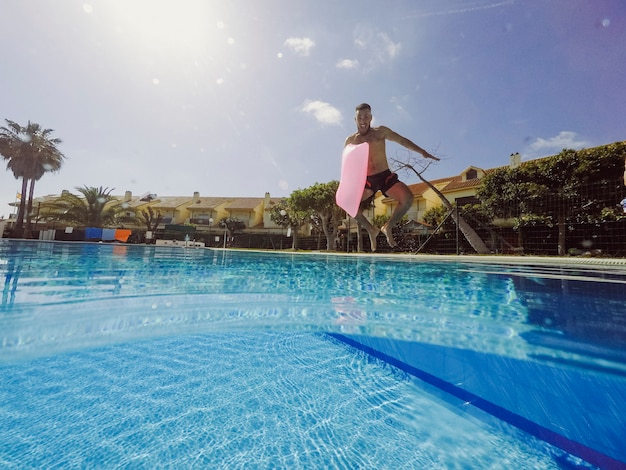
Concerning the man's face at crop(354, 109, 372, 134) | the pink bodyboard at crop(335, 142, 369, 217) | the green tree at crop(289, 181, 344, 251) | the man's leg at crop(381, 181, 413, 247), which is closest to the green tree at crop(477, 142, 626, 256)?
the green tree at crop(289, 181, 344, 251)

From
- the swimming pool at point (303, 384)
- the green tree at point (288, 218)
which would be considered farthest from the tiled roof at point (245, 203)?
the swimming pool at point (303, 384)

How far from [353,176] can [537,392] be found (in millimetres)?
2174

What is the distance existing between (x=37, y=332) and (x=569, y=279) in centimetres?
928

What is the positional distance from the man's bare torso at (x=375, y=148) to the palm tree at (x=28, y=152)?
34.4 metres

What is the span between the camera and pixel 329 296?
17.1 ft

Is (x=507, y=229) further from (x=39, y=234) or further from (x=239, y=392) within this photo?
(x=39, y=234)

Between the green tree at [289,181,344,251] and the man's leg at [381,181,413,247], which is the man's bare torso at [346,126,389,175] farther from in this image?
the green tree at [289,181,344,251]

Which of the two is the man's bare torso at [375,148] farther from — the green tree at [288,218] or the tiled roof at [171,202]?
the tiled roof at [171,202]

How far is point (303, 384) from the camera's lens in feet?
6.73

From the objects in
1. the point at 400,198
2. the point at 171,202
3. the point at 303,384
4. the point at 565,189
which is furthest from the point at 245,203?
the point at 303,384

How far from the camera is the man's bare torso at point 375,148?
10.4ft

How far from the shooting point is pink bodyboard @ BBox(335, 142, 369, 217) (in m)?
2.87

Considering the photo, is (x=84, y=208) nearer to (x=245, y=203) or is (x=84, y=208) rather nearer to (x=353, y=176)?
(x=245, y=203)

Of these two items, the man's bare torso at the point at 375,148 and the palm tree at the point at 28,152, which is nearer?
the man's bare torso at the point at 375,148
